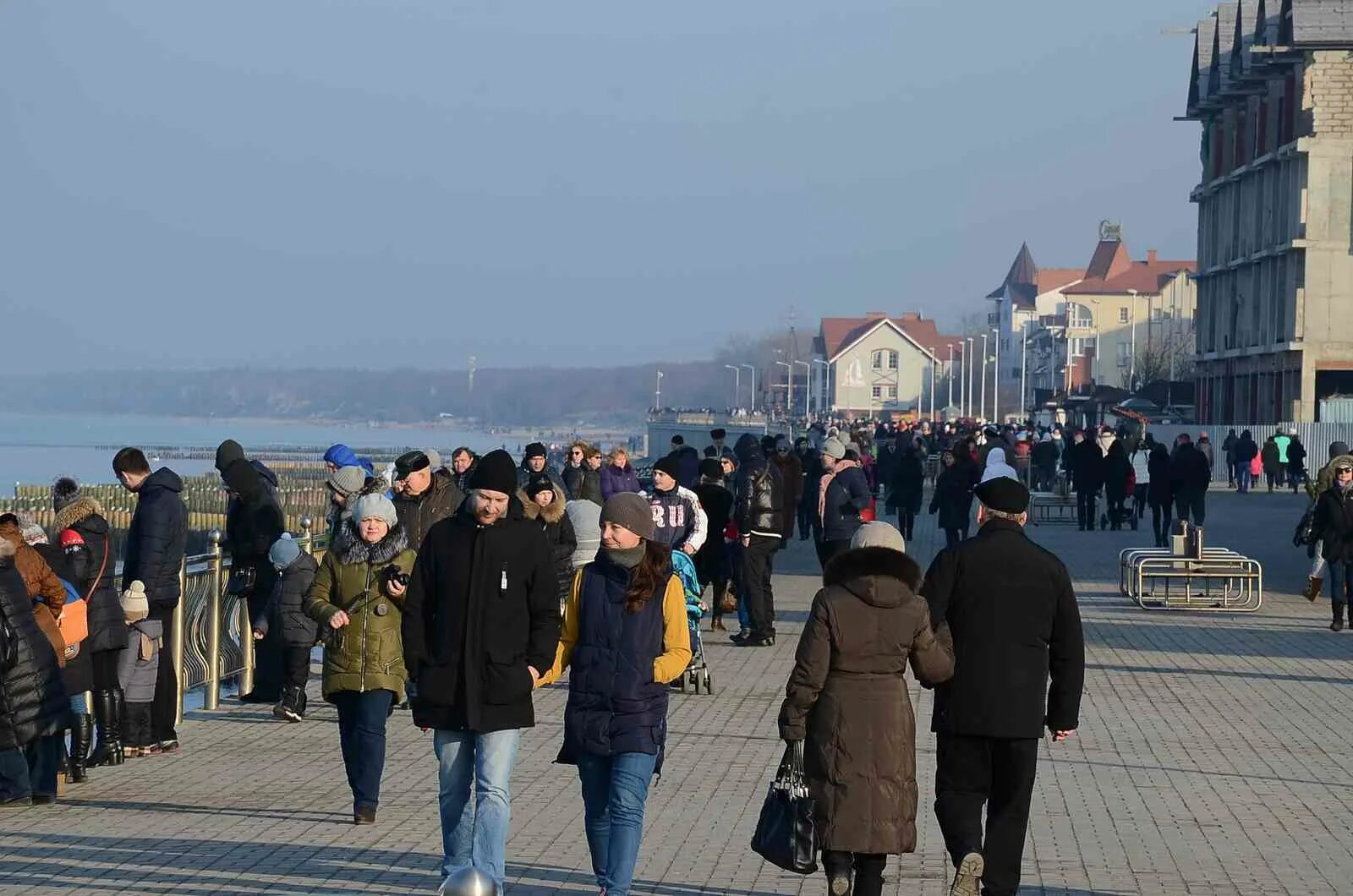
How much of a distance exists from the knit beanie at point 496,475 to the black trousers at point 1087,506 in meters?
29.8

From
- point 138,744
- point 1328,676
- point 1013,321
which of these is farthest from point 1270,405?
point 1013,321

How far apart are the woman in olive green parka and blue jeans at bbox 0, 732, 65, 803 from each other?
1.63m

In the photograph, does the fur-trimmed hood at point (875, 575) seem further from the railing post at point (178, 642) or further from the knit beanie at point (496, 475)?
the railing post at point (178, 642)

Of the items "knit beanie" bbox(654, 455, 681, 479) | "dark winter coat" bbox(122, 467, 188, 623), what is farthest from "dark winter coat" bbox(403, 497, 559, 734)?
"knit beanie" bbox(654, 455, 681, 479)

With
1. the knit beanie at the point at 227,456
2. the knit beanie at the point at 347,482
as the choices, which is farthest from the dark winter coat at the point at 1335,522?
the knit beanie at the point at 227,456

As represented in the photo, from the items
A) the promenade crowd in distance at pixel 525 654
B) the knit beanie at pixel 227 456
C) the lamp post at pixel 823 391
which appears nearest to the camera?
the promenade crowd in distance at pixel 525 654

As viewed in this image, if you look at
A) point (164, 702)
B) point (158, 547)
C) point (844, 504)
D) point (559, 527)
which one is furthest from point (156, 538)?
point (844, 504)

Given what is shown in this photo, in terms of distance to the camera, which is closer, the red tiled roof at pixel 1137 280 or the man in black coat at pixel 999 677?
the man in black coat at pixel 999 677

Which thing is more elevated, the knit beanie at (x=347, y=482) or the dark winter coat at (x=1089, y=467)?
the knit beanie at (x=347, y=482)

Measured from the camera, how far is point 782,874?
28.8ft

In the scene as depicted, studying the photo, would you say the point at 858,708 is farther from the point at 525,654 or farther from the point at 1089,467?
the point at 1089,467

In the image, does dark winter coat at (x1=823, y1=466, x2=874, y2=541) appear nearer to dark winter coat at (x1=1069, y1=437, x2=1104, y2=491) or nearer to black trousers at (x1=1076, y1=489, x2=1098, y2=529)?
dark winter coat at (x1=1069, y1=437, x2=1104, y2=491)

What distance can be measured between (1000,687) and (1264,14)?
196 ft

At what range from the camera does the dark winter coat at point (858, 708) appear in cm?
713
